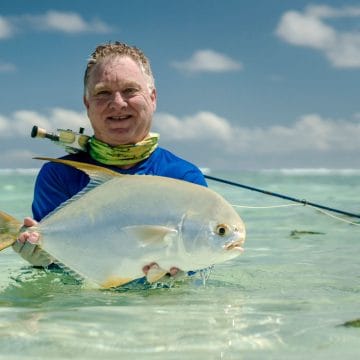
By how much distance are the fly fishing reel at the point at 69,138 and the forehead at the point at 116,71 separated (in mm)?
370

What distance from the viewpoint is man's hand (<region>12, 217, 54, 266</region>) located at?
320 cm

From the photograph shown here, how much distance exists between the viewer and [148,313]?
10.9 feet

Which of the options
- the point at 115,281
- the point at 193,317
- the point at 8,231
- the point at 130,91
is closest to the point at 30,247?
the point at 8,231

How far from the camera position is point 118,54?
160 inches

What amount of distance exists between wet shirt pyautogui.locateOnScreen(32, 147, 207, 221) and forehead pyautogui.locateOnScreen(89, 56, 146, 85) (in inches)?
21.5

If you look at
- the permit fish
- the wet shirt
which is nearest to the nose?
the wet shirt

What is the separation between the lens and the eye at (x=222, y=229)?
2.88 m

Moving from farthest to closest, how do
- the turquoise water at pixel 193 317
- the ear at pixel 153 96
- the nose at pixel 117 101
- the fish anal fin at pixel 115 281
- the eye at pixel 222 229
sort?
the ear at pixel 153 96
the nose at pixel 117 101
the fish anal fin at pixel 115 281
the eye at pixel 222 229
the turquoise water at pixel 193 317

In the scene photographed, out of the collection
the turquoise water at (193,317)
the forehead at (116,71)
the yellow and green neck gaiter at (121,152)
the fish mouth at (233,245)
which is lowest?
the turquoise water at (193,317)

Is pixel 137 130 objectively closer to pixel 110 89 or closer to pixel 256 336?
pixel 110 89

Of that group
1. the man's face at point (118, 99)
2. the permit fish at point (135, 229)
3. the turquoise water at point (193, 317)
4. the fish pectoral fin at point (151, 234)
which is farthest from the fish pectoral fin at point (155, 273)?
the man's face at point (118, 99)

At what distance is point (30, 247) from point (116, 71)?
1205 millimetres

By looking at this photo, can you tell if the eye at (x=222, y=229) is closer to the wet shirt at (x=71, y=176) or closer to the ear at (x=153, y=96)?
the wet shirt at (x=71, y=176)

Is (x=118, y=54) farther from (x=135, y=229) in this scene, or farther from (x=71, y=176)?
(x=135, y=229)
